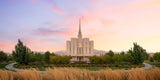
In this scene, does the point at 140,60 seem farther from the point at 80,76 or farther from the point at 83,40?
the point at 83,40

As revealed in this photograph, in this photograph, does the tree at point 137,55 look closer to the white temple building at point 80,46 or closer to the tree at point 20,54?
the tree at point 20,54

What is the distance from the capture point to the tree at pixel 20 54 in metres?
27.5

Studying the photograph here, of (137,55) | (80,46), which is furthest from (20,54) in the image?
(80,46)

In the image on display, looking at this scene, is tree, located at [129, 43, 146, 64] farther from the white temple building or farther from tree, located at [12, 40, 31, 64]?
the white temple building

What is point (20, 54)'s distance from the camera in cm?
2766

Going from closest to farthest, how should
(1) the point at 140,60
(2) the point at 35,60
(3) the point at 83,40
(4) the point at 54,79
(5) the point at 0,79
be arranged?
1. (5) the point at 0,79
2. (4) the point at 54,79
3. (1) the point at 140,60
4. (2) the point at 35,60
5. (3) the point at 83,40

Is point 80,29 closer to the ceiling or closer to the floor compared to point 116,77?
closer to the ceiling

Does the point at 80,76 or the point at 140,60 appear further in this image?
the point at 140,60

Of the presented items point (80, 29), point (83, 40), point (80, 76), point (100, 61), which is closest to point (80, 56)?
point (83, 40)

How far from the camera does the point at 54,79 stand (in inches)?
164

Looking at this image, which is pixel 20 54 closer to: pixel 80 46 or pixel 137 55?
pixel 137 55

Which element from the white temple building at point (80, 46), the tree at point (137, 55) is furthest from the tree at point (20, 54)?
the white temple building at point (80, 46)

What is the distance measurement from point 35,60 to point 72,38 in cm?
3226

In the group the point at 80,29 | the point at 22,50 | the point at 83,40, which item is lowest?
the point at 22,50
